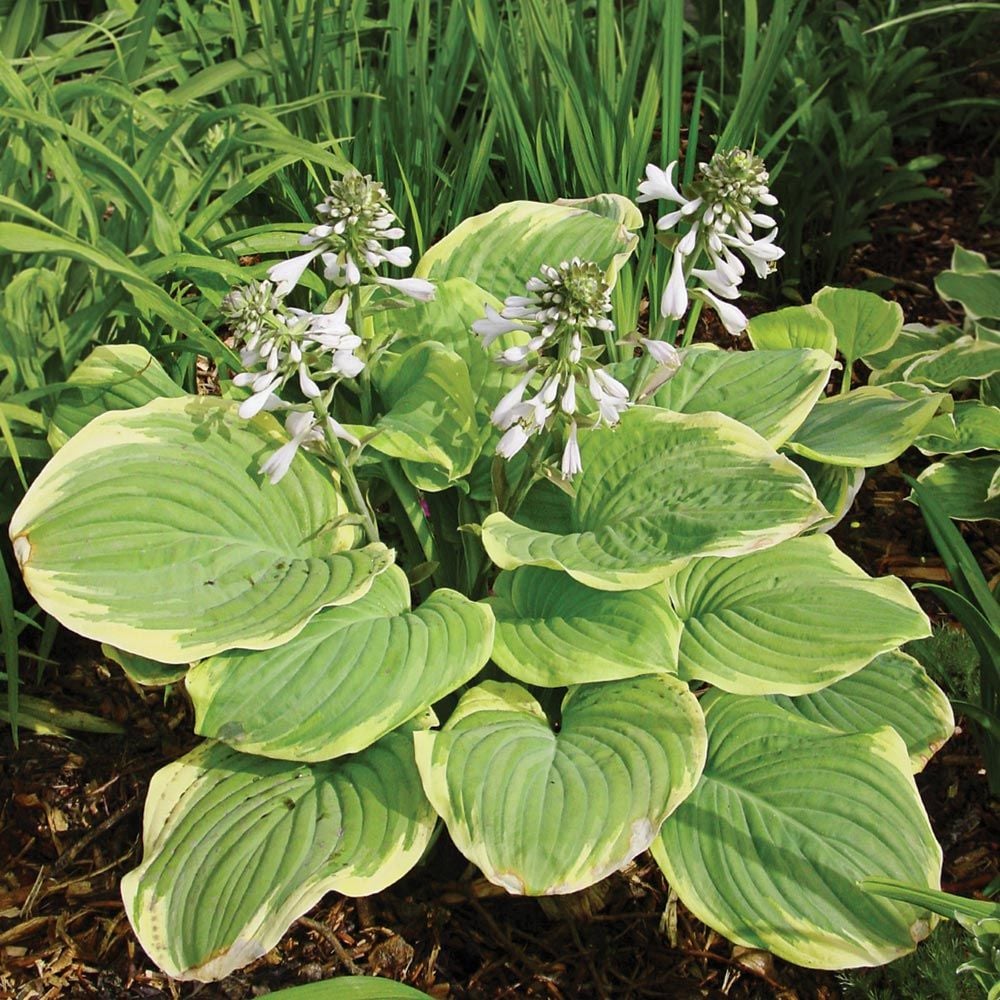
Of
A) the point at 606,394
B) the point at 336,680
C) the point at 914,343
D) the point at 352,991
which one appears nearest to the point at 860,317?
the point at 914,343

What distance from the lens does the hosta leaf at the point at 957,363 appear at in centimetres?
261

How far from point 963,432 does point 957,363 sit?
0.83ft

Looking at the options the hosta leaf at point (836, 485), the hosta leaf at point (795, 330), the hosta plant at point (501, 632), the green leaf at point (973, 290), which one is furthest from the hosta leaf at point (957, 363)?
the hosta plant at point (501, 632)

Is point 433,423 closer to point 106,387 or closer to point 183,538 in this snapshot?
point 183,538

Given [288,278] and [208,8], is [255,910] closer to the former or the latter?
[288,278]

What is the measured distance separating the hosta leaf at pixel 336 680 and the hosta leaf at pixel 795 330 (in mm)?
1081

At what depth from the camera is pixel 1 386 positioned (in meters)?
1.98

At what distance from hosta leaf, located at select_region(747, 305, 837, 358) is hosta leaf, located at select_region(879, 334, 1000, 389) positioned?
1.15 ft

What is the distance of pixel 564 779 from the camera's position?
5.28 ft

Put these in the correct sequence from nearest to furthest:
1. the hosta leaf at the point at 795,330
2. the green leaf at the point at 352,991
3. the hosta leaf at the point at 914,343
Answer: the green leaf at the point at 352,991, the hosta leaf at the point at 795,330, the hosta leaf at the point at 914,343

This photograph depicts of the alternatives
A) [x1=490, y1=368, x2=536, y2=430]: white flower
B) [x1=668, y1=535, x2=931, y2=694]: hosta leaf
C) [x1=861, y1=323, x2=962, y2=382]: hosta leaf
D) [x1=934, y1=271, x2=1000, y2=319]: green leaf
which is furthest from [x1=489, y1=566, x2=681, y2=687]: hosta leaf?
[x1=934, y1=271, x2=1000, y2=319]: green leaf

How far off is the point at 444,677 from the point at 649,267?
Result: 4.68 ft

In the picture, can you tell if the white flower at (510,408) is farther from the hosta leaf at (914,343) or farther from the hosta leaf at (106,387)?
the hosta leaf at (914,343)

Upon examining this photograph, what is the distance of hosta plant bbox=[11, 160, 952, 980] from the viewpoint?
1.57 meters
